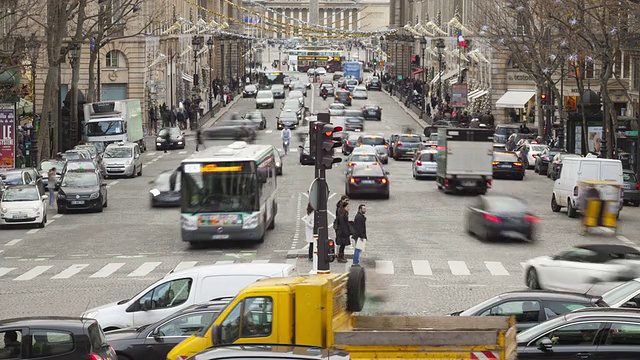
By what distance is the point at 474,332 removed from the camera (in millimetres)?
13156

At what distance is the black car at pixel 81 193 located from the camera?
1688 inches

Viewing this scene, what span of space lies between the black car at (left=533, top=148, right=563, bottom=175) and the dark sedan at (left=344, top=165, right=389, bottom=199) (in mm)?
14296

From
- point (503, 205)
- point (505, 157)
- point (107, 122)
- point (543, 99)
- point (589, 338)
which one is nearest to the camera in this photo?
point (589, 338)

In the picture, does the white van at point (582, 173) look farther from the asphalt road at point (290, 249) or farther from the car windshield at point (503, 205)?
the car windshield at point (503, 205)

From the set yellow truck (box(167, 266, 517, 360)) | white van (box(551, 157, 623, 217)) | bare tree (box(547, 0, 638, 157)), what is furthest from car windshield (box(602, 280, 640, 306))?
bare tree (box(547, 0, 638, 157))

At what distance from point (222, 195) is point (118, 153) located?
24537 mm

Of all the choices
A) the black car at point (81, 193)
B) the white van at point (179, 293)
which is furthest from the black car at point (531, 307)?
the black car at point (81, 193)

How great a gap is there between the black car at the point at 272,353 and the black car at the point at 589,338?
11.9ft

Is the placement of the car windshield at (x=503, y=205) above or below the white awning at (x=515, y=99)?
below

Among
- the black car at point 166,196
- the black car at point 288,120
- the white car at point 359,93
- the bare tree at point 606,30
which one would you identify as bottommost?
the black car at point 166,196

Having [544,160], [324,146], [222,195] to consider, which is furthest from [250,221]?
[544,160]

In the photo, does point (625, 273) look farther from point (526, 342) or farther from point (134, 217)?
point (134, 217)

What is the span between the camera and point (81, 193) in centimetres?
4294

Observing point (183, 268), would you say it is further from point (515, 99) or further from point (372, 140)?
point (515, 99)
